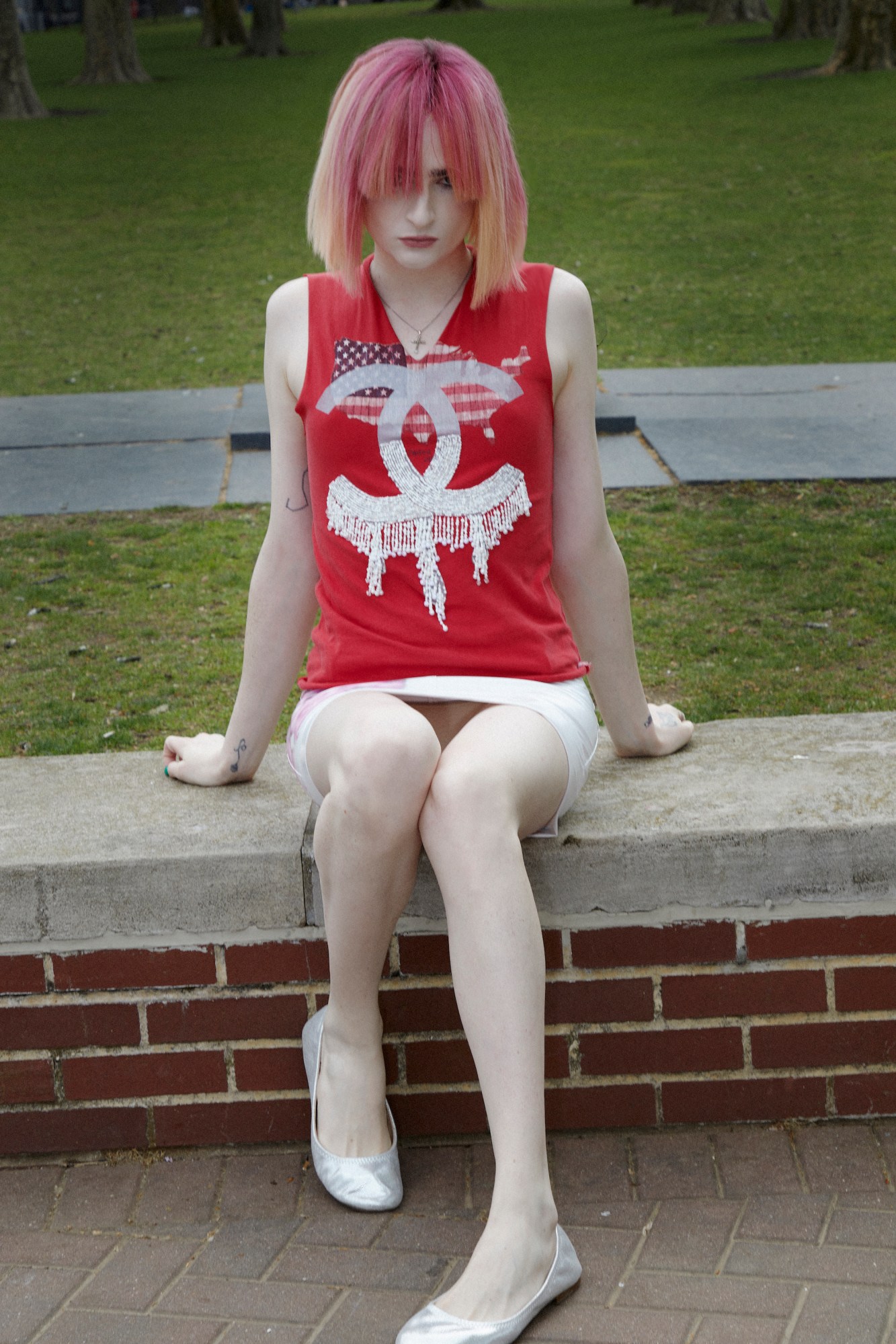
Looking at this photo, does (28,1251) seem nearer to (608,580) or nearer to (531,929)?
(531,929)

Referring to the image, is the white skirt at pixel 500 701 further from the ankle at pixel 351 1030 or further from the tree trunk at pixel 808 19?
the tree trunk at pixel 808 19

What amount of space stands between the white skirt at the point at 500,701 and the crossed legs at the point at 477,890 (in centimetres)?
5

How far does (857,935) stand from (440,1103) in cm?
69

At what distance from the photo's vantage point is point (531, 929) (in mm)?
2059

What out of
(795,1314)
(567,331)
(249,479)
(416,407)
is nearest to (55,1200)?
(795,1314)

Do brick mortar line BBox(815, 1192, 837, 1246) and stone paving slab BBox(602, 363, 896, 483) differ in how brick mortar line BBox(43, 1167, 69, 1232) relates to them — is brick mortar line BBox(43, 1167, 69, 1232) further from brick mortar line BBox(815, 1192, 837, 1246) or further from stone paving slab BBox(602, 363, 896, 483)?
stone paving slab BBox(602, 363, 896, 483)

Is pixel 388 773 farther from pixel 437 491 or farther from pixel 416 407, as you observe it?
pixel 416 407

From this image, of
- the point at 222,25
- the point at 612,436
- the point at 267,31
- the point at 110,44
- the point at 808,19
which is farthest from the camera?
the point at 222,25

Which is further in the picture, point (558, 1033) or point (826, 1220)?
point (558, 1033)

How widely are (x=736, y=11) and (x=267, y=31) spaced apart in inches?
423

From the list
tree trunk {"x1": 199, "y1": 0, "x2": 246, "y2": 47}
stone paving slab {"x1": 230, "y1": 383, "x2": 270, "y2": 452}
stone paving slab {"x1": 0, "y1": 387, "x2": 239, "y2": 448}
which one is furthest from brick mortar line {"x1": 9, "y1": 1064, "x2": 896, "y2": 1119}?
tree trunk {"x1": 199, "y1": 0, "x2": 246, "y2": 47}

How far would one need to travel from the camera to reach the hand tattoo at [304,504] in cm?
243

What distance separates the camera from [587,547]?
7.99 feet

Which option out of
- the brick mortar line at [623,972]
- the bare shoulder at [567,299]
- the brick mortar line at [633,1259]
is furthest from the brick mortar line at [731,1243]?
the bare shoulder at [567,299]
